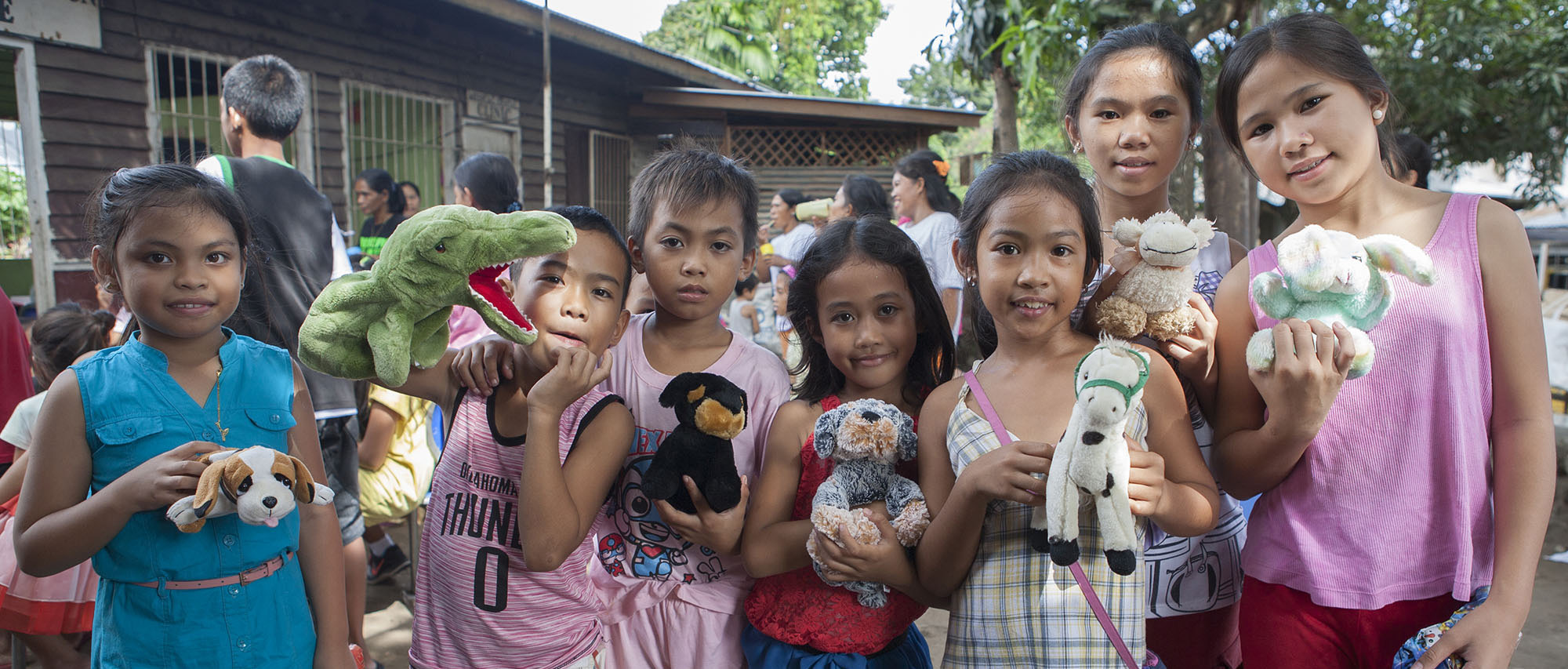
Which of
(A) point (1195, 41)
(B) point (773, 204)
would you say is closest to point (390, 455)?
(B) point (773, 204)

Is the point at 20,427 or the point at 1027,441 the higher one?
the point at 1027,441

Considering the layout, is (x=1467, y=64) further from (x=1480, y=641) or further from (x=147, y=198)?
(x=147, y=198)

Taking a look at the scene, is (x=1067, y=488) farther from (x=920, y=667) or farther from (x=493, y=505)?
(x=493, y=505)

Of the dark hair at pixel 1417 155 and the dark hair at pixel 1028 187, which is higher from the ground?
the dark hair at pixel 1417 155

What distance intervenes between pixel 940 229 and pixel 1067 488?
150 inches

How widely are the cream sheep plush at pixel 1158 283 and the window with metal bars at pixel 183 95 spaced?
211 inches

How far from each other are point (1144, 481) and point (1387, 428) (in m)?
0.50

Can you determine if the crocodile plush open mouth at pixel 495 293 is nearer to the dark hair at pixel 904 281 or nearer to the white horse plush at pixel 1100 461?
the dark hair at pixel 904 281

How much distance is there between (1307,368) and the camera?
125 centimetres

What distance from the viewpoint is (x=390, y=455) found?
10.7 feet

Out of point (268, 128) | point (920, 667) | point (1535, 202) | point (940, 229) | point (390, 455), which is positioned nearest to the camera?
point (920, 667)

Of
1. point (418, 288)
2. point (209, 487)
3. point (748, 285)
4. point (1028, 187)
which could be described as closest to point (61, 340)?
point (209, 487)

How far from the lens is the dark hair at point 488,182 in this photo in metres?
3.49

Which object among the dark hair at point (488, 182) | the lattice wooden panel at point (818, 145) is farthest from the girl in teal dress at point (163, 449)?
the lattice wooden panel at point (818, 145)
